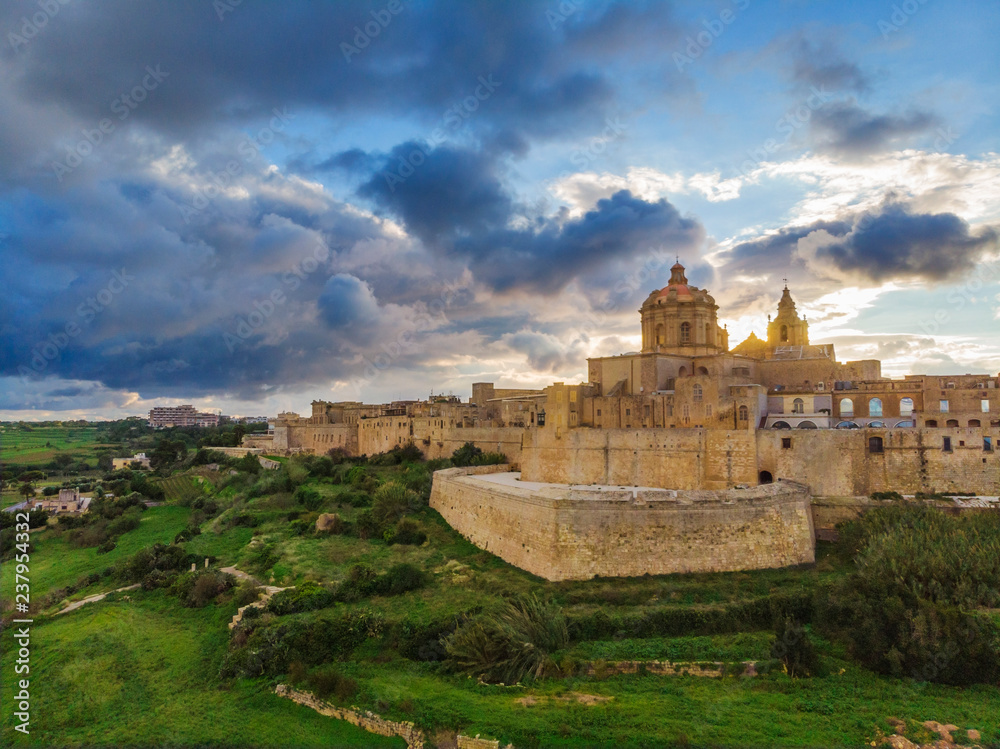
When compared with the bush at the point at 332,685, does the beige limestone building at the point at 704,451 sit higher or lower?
higher

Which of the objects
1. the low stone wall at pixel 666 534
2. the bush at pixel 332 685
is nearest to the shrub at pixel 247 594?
the bush at pixel 332 685

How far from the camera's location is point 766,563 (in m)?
16.9

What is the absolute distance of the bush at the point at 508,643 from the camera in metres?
11.6

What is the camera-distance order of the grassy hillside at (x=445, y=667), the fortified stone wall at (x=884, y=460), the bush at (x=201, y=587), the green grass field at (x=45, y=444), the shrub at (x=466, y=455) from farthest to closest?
the green grass field at (x=45, y=444)
the shrub at (x=466, y=455)
the fortified stone wall at (x=884, y=460)
the bush at (x=201, y=587)
the grassy hillside at (x=445, y=667)

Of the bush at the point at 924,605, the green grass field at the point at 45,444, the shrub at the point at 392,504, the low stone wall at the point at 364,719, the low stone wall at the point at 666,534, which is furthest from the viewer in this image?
the green grass field at the point at 45,444

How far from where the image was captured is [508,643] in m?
11.9

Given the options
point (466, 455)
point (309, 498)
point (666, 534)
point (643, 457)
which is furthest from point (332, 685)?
point (466, 455)

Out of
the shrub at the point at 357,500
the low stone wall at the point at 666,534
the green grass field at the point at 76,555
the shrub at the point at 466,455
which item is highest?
the shrub at the point at 466,455

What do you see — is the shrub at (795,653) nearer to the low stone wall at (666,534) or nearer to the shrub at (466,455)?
the low stone wall at (666,534)

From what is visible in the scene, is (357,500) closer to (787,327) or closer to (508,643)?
(508,643)

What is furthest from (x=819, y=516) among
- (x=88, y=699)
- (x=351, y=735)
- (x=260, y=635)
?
(x=88, y=699)

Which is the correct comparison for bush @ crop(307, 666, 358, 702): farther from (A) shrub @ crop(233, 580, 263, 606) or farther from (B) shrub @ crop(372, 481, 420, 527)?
(B) shrub @ crop(372, 481, 420, 527)

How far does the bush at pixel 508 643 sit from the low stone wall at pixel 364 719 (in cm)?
195

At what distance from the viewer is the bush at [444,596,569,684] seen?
11.6 metres
